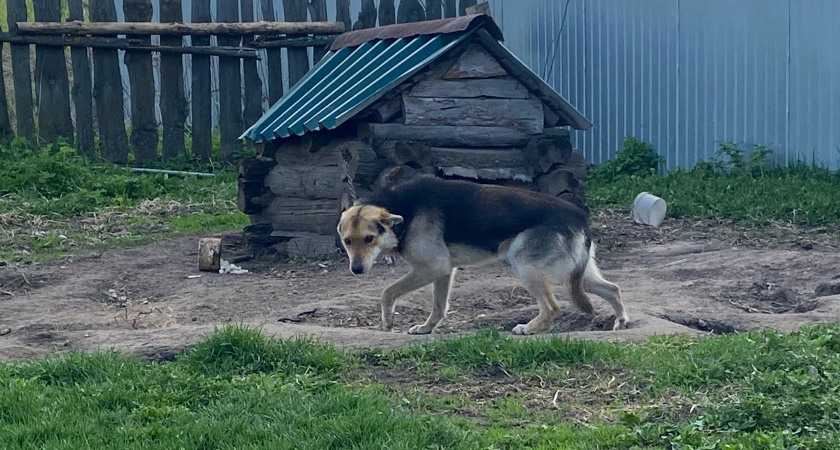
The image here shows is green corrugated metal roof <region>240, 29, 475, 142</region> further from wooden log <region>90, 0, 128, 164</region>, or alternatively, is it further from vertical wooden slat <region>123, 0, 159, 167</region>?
wooden log <region>90, 0, 128, 164</region>

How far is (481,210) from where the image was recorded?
6.99 m

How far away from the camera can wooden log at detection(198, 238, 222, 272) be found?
9.09 metres

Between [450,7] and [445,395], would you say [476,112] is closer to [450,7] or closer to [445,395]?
[445,395]

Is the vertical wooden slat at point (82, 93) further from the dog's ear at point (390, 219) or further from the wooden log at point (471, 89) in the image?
the dog's ear at point (390, 219)

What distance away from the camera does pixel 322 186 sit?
946cm

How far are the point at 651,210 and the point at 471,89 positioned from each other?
7.51 feet

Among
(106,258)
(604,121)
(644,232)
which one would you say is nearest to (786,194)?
(644,232)

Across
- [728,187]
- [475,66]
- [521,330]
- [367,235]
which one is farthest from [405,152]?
[728,187]

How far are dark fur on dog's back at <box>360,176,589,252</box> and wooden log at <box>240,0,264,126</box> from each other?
6.90 m

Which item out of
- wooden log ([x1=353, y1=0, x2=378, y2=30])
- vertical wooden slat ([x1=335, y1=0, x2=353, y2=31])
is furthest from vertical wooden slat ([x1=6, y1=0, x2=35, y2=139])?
wooden log ([x1=353, y1=0, x2=378, y2=30])

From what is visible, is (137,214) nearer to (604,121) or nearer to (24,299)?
(24,299)

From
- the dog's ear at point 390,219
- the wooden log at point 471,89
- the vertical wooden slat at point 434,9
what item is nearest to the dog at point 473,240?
the dog's ear at point 390,219

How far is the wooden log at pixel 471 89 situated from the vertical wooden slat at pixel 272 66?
5.07 metres

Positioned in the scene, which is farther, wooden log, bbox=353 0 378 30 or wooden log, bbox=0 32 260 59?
wooden log, bbox=353 0 378 30
